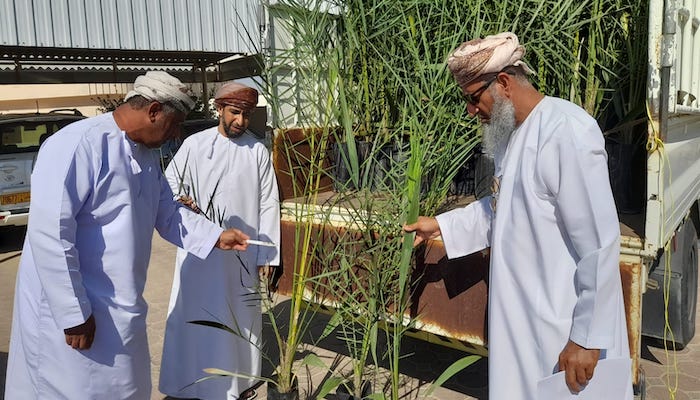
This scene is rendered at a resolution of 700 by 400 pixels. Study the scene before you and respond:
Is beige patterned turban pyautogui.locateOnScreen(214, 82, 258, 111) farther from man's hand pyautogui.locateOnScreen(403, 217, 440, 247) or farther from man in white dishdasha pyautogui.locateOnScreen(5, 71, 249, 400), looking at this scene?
man's hand pyautogui.locateOnScreen(403, 217, 440, 247)

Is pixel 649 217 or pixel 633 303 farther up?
pixel 649 217

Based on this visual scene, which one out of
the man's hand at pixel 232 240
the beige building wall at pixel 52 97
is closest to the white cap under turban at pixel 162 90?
the man's hand at pixel 232 240

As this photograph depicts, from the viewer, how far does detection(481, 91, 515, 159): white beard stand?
166 cm

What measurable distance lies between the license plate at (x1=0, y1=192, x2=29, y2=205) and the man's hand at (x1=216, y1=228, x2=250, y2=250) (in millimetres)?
4976

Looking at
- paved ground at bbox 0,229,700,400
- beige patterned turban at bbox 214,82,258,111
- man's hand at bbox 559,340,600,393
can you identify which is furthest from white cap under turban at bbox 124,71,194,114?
paved ground at bbox 0,229,700,400

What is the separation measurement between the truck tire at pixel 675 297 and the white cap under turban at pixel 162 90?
239 cm

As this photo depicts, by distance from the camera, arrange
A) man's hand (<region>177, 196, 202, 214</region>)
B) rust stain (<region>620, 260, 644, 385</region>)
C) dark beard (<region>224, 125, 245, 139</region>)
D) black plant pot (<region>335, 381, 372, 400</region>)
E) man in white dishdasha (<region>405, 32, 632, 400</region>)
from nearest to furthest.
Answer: man in white dishdasha (<region>405, 32, 632, 400</region>) < rust stain (<region>620, 260, 644, 385</region>) < black plant pot (<region>335, 381, 372, 400</region>) < man's hand (<region>177, 196, 202, 214</region>) < dark beard (<region>224, 125, 245, 139</region>)

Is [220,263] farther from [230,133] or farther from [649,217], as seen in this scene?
[649,217]

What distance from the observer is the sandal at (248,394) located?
9.17 feet

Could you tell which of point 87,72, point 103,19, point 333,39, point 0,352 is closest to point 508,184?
point 333,39

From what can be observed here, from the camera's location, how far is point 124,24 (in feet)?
25.4

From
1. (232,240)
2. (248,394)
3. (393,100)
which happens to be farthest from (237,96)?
(248,394)

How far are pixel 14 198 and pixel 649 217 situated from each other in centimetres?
617

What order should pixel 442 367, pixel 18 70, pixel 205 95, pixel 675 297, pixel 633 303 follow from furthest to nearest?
pixel 205 95 → pixel 18 70 → pixel 442 367 → pixel 675 297 → pixel 633 303
